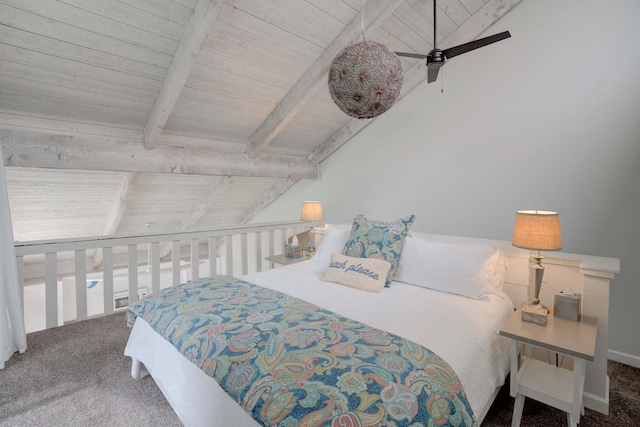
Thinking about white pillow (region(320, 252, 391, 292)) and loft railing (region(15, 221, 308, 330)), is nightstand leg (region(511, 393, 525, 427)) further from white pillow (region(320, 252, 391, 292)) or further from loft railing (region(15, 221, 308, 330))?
loft railing (region(15, 221, 308, 330))

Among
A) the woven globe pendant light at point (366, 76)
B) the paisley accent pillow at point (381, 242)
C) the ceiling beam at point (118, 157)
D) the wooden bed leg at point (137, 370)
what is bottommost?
the wooden bed leg at point (137, 370)

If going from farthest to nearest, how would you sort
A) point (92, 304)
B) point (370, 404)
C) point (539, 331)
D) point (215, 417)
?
1. point (92, 304)
2. point (539, 331)
3. point (215, 417)
4. point (370, 404)

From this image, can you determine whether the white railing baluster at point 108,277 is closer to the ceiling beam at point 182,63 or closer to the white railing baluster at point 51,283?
the white railing baluster at point 51,283

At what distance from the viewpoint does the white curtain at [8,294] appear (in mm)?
1854

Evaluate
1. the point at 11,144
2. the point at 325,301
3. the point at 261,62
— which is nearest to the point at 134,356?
the point at 325,301

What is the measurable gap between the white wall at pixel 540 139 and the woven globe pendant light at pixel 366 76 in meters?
1.74

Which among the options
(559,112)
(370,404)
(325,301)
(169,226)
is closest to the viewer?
(370,404)

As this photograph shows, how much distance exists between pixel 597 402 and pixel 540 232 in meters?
0.98

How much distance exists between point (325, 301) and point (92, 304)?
5.91m

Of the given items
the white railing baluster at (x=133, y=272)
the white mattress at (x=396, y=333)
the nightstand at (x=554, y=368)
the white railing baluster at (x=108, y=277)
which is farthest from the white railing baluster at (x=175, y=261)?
the nightstand at (x=554, y=368)

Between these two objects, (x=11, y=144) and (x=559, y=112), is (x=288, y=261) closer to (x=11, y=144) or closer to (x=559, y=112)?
(x=11, y=144)

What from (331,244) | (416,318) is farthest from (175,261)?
(416,318)

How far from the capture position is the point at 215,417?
3.73 ft

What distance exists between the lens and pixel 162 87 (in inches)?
101
